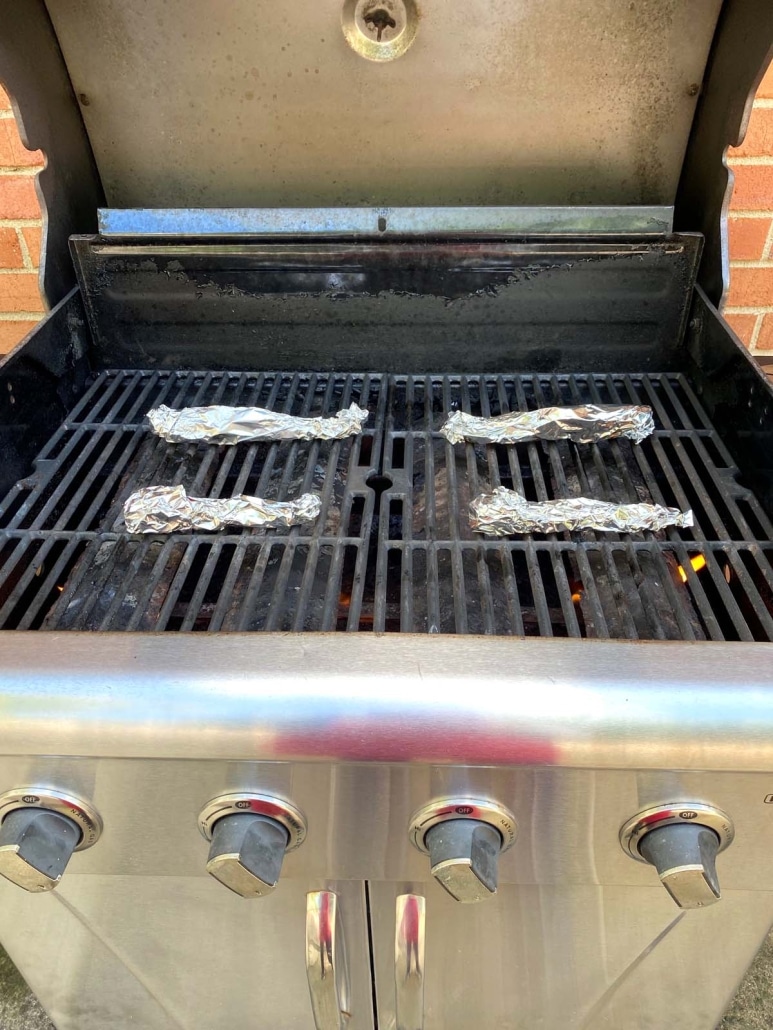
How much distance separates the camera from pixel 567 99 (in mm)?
876

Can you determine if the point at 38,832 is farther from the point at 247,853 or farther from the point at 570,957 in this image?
the point at 570,957

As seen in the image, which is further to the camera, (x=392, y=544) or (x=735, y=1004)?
(x=735, y=1004)

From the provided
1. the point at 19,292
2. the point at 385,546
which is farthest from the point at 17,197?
the point at 385,546

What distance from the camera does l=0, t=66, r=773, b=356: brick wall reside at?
112 cm

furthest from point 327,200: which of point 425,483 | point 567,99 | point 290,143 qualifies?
point 425,483

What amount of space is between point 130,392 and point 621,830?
2.51 ft

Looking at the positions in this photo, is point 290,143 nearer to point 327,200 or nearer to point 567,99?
point 327,200

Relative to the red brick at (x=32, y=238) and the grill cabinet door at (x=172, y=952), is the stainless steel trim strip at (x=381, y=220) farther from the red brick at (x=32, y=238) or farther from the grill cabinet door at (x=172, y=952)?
the grill cabinet door at (x=172, y=952)

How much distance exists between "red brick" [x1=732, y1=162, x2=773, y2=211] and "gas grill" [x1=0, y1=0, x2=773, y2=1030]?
0.32 metres

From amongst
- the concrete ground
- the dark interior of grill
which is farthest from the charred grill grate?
the concrete ground

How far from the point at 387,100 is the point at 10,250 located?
785 millimetres

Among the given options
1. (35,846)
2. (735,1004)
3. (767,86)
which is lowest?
(35,846)

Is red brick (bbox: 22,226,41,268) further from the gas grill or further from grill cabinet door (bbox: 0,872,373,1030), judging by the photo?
grill cabinet door (bbox: 0,872,373,1030)

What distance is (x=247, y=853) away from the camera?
50 centimetres
